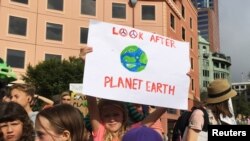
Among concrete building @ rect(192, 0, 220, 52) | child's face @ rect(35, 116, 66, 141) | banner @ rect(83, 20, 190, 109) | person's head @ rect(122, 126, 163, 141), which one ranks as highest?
concrete building @ rect(192, 0, 220, 52)

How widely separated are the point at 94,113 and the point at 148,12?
3671cm

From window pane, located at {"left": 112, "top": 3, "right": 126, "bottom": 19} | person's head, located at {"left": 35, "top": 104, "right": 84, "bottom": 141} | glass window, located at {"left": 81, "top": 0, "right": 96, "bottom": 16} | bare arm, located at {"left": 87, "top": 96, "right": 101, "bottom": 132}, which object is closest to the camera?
person's head, located at {"left": 35, "top": 104, "right": 84, "bottom": 141}

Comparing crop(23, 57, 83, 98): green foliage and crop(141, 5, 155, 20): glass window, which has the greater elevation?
crop(141, 5, 155, 20): glass window

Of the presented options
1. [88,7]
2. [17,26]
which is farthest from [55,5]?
[17,26]

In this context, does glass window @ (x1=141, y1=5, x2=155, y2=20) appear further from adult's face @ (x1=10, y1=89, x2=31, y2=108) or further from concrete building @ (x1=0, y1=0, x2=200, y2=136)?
adult's face @ (x1=10, y1=89, x2=31, y2=108)

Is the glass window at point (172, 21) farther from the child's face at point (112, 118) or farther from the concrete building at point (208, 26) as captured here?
the concrete building at point (208, 26)

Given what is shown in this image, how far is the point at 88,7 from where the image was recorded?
38.7 metres

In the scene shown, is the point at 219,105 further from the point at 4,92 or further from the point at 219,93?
the point at 4,92

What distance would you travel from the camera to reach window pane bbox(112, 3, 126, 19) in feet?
129

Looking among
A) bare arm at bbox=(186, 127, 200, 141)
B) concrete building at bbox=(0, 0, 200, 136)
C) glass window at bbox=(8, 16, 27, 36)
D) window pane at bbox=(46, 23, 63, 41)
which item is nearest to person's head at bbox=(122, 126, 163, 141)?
bare arm at bbox=(186, 127, 200, 141)

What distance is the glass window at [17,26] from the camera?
33188 millimetres

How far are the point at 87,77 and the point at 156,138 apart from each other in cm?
191

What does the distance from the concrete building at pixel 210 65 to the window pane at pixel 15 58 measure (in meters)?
76.1

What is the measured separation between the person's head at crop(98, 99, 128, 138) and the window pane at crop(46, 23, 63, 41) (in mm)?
32205
